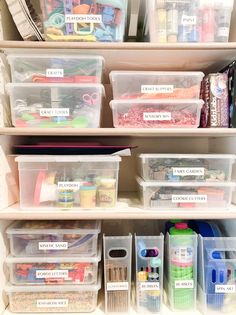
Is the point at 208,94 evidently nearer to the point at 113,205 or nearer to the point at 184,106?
the point at 184,106

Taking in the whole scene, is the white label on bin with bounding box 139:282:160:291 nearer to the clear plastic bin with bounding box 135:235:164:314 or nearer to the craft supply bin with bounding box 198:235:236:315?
the clear plastic bin with bounding box 135:235:164:314

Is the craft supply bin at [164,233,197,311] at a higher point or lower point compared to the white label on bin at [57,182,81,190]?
lower

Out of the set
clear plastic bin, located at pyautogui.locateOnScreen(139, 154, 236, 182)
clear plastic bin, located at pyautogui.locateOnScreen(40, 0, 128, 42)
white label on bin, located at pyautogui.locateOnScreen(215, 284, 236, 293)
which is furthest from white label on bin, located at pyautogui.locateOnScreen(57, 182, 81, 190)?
white label on bin, located at pyautogui.locateOnScreen(215, 284, 236, 293)

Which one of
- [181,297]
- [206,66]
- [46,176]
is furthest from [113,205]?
[206,66]

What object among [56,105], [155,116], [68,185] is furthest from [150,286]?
[56,105]

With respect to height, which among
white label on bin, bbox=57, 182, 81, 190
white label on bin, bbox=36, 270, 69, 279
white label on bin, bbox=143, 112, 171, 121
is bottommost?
white label on bin, bbox=36, 270, 69, 279

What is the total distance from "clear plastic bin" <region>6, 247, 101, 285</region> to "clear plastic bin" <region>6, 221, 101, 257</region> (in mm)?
20

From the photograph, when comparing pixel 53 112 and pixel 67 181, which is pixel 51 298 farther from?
pixel 53 112

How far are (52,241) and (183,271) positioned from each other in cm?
47

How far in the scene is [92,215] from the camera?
2.88ft

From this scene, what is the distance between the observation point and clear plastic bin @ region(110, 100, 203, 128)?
907mm

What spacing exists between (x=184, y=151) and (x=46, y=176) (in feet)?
2.21

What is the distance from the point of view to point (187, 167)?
0.94m

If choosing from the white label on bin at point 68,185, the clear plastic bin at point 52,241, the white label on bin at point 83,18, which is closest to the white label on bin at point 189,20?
the white label on bin at point 83,18
